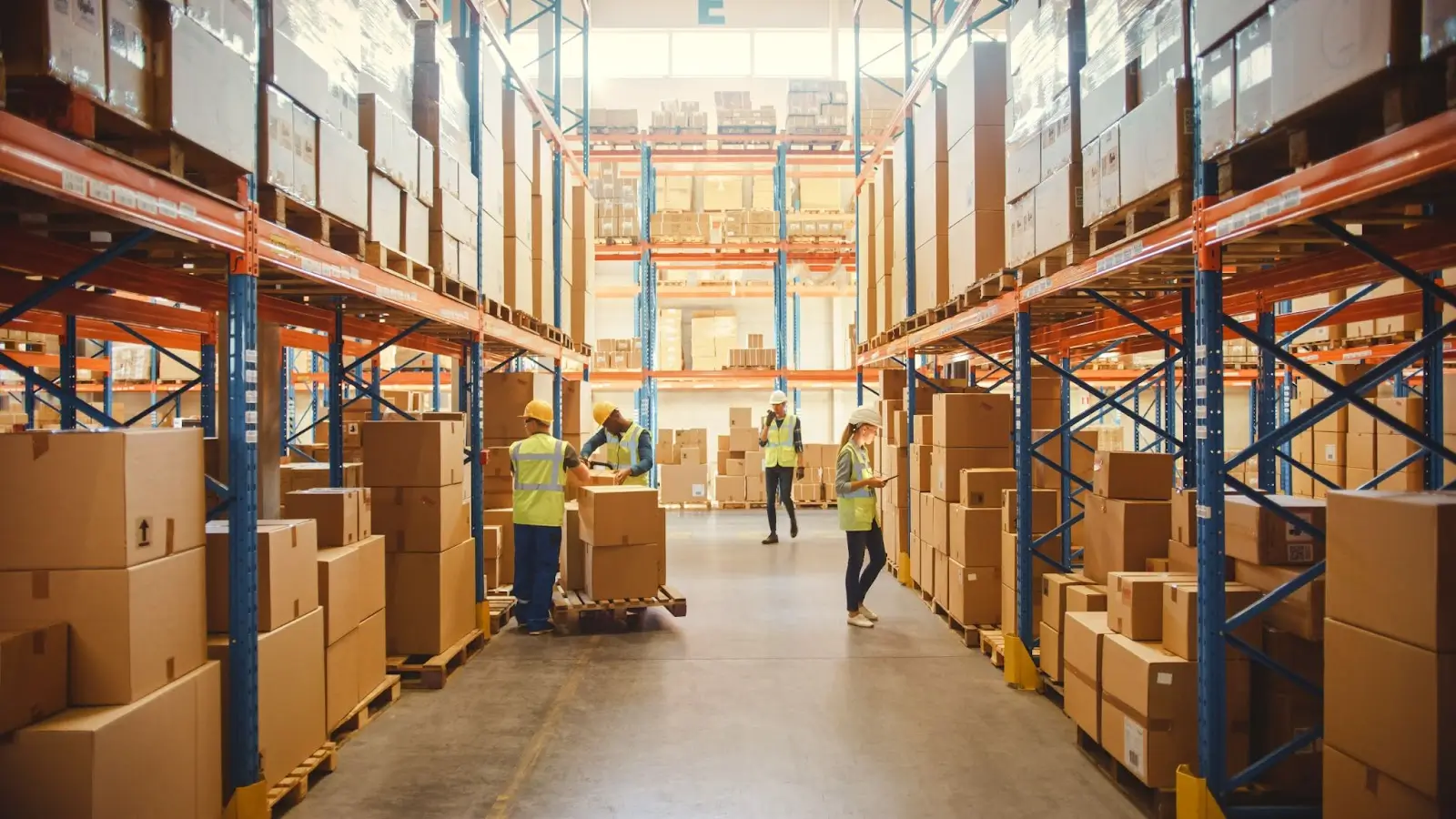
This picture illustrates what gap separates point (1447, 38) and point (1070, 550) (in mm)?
4501

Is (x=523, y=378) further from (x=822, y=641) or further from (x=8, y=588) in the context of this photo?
(x=8, y=588)

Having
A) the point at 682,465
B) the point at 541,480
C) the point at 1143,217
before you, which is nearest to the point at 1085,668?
the point at 1143,217

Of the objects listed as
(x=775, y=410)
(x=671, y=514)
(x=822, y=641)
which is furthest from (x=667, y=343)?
(x=822, y=641)

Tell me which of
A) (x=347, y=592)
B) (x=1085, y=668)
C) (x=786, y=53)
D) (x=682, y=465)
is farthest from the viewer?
(x=786, y=53)

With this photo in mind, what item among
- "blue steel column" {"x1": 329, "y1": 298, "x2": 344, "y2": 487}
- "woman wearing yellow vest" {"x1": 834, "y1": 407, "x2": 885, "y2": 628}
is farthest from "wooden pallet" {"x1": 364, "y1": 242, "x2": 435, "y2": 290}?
"woman wearing yellow vest" {"x1": 834, "y1": 407, "x2": 885, "y2": 628}

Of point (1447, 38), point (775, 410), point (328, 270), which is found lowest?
point (775, 410)

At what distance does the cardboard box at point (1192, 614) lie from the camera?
12.4ft

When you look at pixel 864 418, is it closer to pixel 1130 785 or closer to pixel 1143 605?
pixel 1143 605

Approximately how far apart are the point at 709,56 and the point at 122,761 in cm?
1923

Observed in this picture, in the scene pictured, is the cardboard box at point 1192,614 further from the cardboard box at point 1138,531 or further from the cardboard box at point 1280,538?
the cardboard box at point 1138,531

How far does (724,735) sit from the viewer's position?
4898 mm

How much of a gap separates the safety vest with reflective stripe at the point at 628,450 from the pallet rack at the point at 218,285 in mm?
1558

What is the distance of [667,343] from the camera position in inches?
675

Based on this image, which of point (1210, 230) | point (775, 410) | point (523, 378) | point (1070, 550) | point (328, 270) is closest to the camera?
point (1210, 230)
